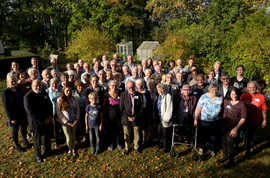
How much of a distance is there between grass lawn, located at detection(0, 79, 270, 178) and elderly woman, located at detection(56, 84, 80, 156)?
2.21 feet

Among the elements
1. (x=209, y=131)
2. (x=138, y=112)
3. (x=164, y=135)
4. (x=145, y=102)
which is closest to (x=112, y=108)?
(x=138, y=112)

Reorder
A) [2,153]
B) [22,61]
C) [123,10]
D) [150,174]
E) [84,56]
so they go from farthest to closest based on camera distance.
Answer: [123,10]
[22,61]
[84,56]
[2,153]
[150,174]

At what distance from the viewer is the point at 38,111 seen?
4.76 m

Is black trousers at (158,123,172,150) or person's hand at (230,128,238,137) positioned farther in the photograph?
black trousers at (158,123,172,150)

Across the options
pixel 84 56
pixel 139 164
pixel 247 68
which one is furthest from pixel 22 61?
pixel 247 68

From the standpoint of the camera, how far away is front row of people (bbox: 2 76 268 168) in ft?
15.2

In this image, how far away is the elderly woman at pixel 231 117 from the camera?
4.35 m

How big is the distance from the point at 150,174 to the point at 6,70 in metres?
17.0

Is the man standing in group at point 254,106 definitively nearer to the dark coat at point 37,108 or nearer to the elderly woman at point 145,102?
the elderly woman at point 145,102

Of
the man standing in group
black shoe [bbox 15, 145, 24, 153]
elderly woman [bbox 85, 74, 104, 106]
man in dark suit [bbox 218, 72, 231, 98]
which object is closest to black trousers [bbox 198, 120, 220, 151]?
the man standing in group

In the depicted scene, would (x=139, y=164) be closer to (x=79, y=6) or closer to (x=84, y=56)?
(x=84, y=56)

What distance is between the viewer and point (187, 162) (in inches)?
197

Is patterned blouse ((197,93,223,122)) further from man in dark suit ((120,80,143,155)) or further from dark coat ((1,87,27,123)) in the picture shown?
dark coat ((1,87,27,123))

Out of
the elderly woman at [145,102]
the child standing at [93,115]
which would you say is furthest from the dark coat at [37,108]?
the elderly woman at [145,102]
